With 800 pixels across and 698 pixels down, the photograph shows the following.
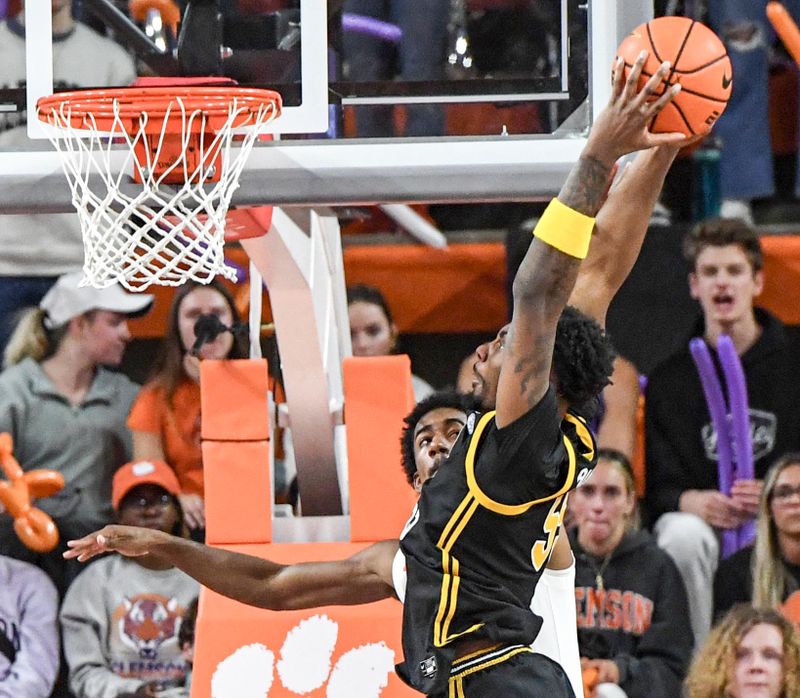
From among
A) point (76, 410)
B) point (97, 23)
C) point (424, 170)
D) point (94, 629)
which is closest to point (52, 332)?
point (76, 410)

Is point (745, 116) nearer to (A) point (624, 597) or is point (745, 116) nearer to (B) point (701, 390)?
(B) point (701, 390)

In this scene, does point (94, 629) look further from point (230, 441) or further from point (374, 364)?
point (374, 364)

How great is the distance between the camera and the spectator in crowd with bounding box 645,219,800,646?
608 centimetres

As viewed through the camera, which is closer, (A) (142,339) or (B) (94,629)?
(B) (94,629)

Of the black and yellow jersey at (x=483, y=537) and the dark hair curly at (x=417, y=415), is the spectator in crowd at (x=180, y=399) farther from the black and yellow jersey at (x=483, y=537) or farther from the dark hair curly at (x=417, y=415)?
the black and yellow jersey at (x=483, y=537)

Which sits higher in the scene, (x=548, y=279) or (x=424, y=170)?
(x=424, y=170)

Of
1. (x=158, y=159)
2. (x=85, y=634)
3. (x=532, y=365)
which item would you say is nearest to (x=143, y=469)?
(x=85, y=634)

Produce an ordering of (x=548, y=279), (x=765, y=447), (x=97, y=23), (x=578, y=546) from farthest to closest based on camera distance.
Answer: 1. (x=765, y=447)
2. (x=578, y=546)
3. (x=97, y=23)
4. (x=548, y=279)

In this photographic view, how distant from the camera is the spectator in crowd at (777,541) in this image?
5582 mm

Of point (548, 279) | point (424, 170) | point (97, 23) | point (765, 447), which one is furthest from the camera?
point (765, 447)

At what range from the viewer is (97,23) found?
16.3ft

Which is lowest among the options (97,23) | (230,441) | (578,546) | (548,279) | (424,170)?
(578,546)

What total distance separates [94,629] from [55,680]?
0.27m

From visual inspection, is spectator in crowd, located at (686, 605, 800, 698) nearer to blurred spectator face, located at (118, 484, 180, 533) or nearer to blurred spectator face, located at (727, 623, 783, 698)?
blurred spectator face, located at (727, 623, 783, 698)
